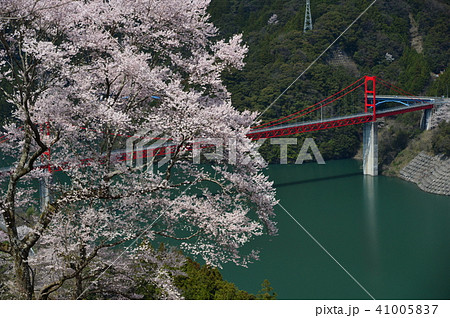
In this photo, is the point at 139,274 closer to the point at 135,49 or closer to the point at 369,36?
the point at 135,49

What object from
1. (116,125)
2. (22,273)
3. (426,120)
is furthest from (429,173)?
(22,273)

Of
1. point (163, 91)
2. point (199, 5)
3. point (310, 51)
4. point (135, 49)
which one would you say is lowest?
point (163, 91)

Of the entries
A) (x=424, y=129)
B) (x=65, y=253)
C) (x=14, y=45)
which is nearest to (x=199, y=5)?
(x=14, y=45)

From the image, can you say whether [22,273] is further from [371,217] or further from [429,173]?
[429,173]

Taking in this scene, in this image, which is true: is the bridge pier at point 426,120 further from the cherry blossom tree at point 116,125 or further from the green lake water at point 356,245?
the cherry blossom tree at point 116,125

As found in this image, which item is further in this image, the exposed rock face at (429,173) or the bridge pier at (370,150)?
the bridge pier at (370,150)

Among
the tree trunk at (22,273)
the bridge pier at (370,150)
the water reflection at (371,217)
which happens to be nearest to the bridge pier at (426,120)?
the bridge pier at (370,150)
